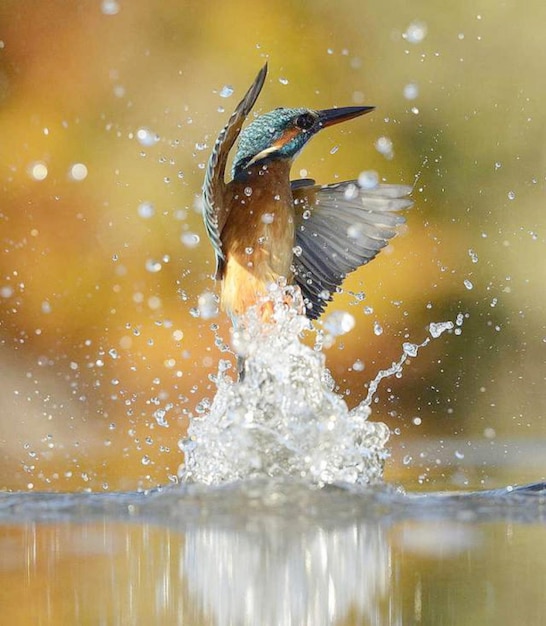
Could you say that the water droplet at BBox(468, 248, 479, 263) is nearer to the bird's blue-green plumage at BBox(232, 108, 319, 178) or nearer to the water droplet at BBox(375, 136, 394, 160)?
the water droplet at BBox(375, 136, 394, 160)

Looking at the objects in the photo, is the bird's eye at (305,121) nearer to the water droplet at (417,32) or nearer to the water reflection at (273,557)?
the water reflection at (273,557)

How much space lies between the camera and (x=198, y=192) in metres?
7.89

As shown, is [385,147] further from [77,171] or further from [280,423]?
[280,423]

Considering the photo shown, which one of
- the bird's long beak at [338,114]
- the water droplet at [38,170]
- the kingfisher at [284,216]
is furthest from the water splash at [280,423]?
the water droplet at [38,170]

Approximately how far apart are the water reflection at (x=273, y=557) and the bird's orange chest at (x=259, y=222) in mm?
658

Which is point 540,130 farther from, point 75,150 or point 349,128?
point 75,150

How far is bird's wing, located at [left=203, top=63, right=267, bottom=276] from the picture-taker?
3146mm

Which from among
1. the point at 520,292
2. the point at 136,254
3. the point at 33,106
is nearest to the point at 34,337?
the point at 136,254

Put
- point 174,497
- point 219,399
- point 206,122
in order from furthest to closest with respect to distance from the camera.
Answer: point 206,122 < point 219,399 < point 174,497

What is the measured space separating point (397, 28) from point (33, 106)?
91.1 inches

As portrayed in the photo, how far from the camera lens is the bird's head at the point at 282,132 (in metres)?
3.70

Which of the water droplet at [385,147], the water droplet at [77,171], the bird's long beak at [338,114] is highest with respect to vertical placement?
the water droplet at [385,147]

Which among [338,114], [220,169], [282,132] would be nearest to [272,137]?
[282,132]

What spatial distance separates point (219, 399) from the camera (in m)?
3.48
